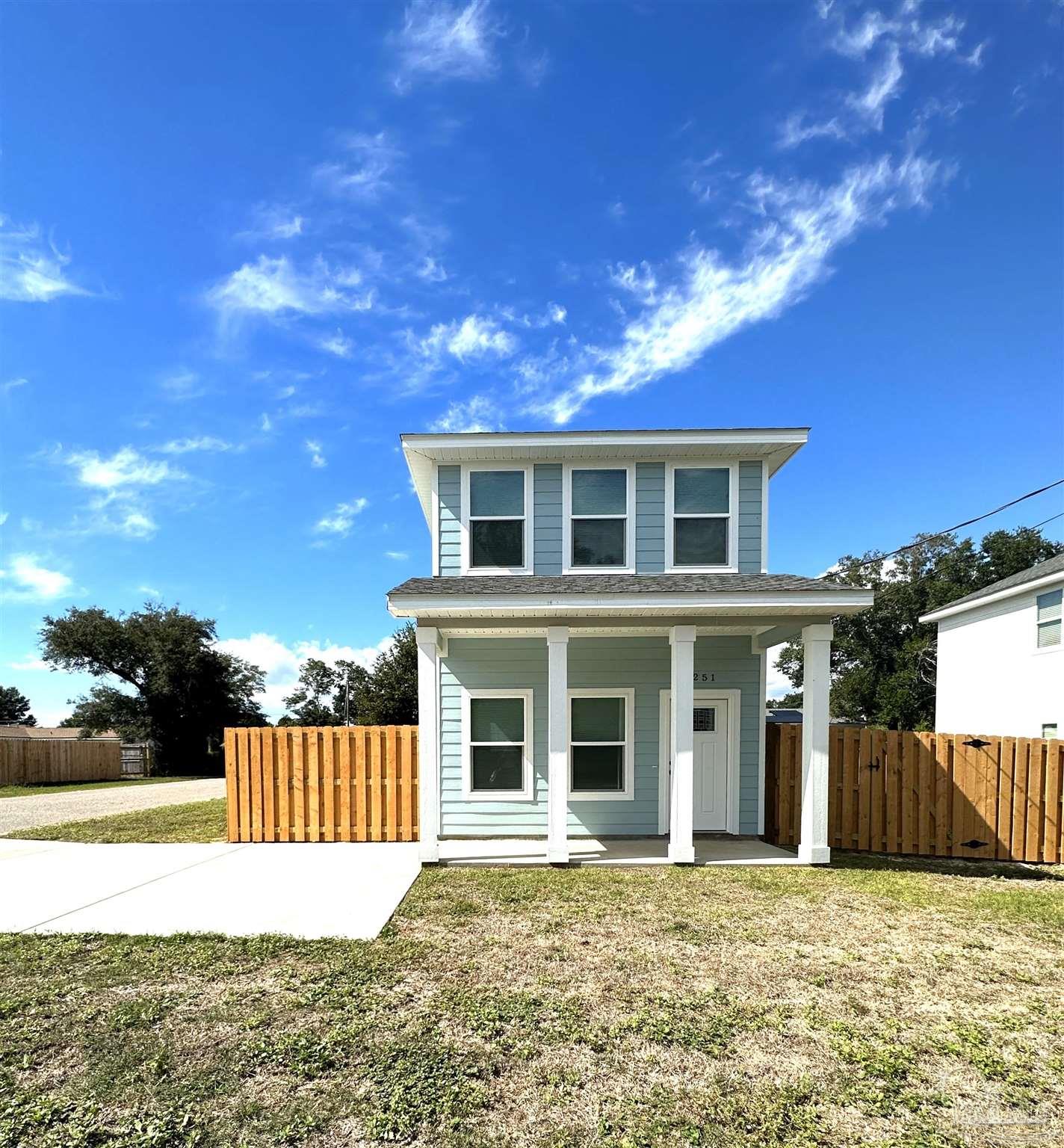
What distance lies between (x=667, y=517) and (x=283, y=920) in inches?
272

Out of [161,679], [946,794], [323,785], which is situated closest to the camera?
[946,794]

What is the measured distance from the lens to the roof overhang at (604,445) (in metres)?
8.66

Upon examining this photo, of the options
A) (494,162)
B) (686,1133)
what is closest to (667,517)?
(494,162)

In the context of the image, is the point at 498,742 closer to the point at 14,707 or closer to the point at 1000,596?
the point at 1000,596

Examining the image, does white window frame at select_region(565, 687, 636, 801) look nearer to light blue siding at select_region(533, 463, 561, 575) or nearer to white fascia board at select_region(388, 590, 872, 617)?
light blue siding at select_region(533, 463, 561, 575)

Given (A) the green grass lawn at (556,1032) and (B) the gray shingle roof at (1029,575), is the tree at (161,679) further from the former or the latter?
(B) the gray shingle roof at (1029,575)

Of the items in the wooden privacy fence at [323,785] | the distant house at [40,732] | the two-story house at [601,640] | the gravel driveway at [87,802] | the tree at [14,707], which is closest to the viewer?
the wooden privacy fence at [323,785]

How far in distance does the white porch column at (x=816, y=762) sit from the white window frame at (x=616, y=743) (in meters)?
2.37

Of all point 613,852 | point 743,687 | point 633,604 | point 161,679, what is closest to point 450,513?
point 633,604

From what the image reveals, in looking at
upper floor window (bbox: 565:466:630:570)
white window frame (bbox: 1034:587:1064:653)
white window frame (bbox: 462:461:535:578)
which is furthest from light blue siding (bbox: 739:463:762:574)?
white window frame (bbox: 1034:587:1064:653)

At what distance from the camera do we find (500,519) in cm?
910

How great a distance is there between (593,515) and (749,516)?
2388mm

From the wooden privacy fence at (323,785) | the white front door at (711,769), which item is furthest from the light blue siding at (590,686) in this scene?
the wooden privacy fence at (323,785)

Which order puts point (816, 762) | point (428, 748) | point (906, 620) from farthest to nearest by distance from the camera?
point (906, 620)
point (816, 762)
point (428, 748)
